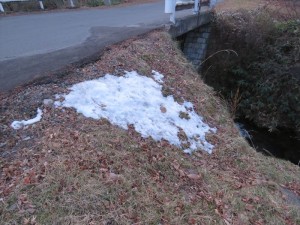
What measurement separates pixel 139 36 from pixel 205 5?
4.08 m

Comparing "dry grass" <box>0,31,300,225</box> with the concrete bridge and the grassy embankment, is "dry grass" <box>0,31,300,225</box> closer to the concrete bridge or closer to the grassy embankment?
the grassy embankment

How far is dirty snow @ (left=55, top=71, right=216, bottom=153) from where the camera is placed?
4410 mm

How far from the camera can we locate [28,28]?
8.83 metres

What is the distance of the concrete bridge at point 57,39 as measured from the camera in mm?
5352

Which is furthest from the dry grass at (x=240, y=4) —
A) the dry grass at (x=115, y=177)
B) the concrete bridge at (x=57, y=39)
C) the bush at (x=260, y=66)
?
the dry grass at (x=115, y=177)

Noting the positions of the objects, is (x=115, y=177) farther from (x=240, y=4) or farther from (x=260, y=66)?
(x=240, y=4)

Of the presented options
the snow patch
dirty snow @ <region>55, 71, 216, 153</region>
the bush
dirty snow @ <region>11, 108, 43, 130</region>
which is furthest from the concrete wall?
dirty snow @ <region>11, 108, 43, 130</region>

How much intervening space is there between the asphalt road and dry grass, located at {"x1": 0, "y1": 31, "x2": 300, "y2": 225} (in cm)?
71

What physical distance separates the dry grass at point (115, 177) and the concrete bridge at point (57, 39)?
72 cm

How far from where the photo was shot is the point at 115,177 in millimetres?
3318

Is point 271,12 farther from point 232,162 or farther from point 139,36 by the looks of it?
point 232,162

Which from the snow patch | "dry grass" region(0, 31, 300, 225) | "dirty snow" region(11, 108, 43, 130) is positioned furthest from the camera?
the snow patch

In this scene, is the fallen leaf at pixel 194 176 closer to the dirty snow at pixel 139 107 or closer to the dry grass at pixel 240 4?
the dirty snow at pixel 139 107

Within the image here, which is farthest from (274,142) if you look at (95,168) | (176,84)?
(95,168)
